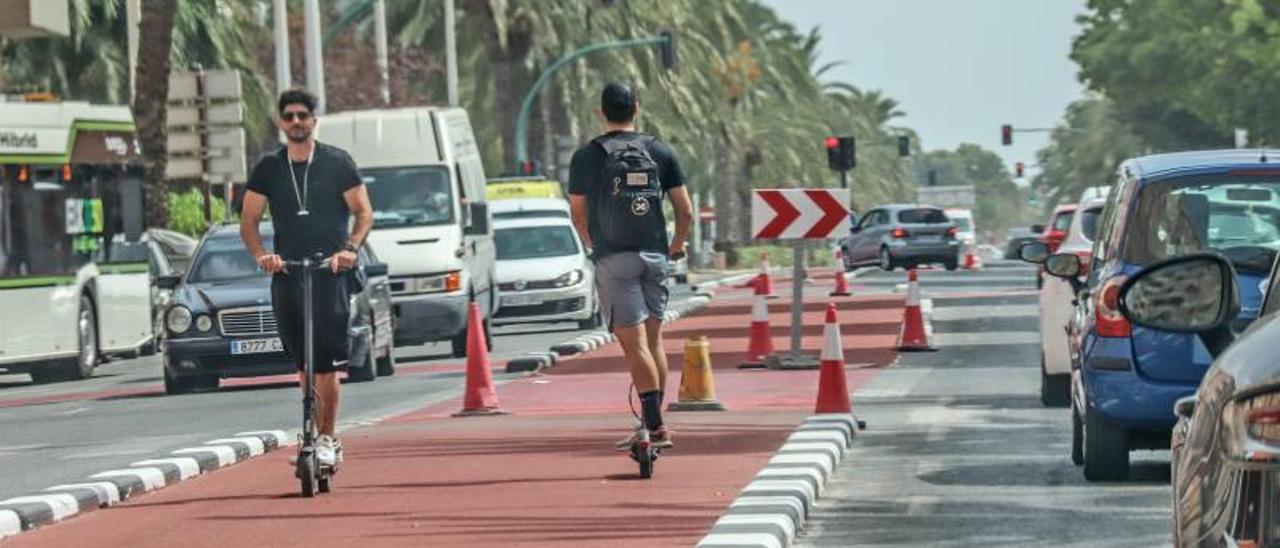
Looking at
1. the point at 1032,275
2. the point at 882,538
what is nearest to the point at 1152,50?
the point at 1032,275

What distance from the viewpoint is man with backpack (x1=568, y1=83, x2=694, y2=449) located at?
14.2 meters

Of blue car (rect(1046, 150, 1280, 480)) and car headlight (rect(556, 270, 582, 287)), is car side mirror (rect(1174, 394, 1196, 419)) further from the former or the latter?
car headlight (rect(556, 270, 582, 287))

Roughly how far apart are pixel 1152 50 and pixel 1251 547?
84.5m

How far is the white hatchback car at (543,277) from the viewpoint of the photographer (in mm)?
38250

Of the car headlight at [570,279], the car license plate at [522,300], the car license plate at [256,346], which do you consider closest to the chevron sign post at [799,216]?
the car license plate at [256,346]

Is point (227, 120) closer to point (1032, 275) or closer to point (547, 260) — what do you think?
point (547, 260)

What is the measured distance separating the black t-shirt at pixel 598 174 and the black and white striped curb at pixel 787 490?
4.11 feet

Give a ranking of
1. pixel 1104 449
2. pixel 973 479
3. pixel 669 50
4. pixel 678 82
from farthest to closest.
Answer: pixel 678 82 → pixel 669 50 → pixel 973 479 → pixel 1104 449

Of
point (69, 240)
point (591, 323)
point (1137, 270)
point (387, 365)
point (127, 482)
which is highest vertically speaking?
point (1137, 270)

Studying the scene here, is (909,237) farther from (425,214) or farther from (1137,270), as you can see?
(1137,270)

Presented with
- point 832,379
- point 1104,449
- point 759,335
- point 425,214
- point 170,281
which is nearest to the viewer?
point 1104,449

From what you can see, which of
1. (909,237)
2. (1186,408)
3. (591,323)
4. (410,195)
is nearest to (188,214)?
(591,323)

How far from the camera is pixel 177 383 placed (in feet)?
86.4

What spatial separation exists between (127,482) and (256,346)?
11.6 m
